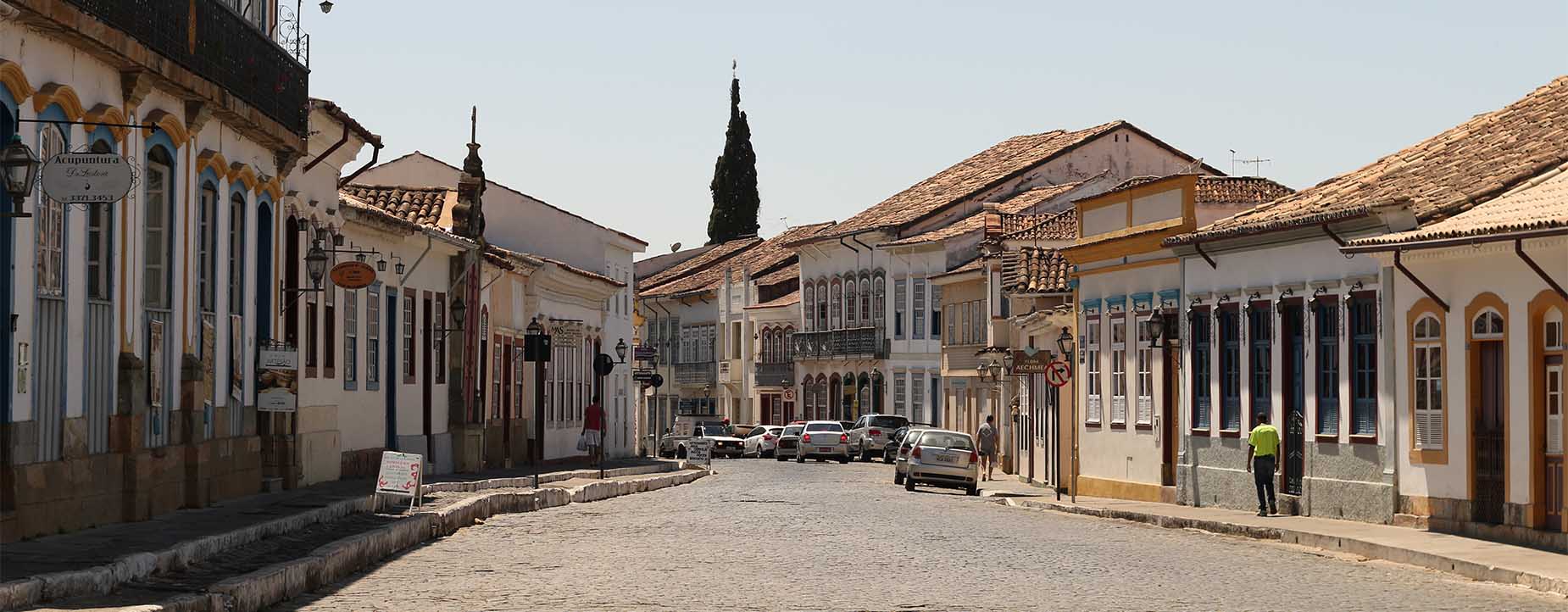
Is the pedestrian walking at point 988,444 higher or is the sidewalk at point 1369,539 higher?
the pedestrian walking at point 988,444

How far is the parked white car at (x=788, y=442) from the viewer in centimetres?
6694

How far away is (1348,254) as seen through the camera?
26547 mm

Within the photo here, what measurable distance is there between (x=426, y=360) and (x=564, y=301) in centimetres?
1795

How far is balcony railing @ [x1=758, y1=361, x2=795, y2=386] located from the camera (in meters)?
83.6

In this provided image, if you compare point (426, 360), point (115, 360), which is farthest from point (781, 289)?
point (115, 360)

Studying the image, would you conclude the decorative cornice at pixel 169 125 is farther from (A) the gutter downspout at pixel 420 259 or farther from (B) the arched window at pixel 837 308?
(B) the arched window at pixel 837 308

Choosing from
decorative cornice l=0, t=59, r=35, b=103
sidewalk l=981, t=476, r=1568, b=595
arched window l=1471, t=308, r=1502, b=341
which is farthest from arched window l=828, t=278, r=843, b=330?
decorative cornice l=0, t=59, r=35, b=103

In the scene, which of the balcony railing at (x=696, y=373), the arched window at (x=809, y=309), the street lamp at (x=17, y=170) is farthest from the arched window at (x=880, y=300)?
the street lamp at (x=17, y=170)

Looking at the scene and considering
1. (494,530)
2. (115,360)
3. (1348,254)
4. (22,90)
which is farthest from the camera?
(1348,254)

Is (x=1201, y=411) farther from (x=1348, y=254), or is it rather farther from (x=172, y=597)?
(x=172, y=597)

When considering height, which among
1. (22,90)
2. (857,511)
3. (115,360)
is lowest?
(857,511)

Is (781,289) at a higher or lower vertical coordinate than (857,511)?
higher

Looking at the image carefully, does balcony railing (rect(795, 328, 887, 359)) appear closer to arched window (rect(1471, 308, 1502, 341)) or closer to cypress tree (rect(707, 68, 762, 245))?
cypress tree (rect(707, 68, 762, 245))

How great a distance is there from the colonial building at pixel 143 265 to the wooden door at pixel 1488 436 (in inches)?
547
